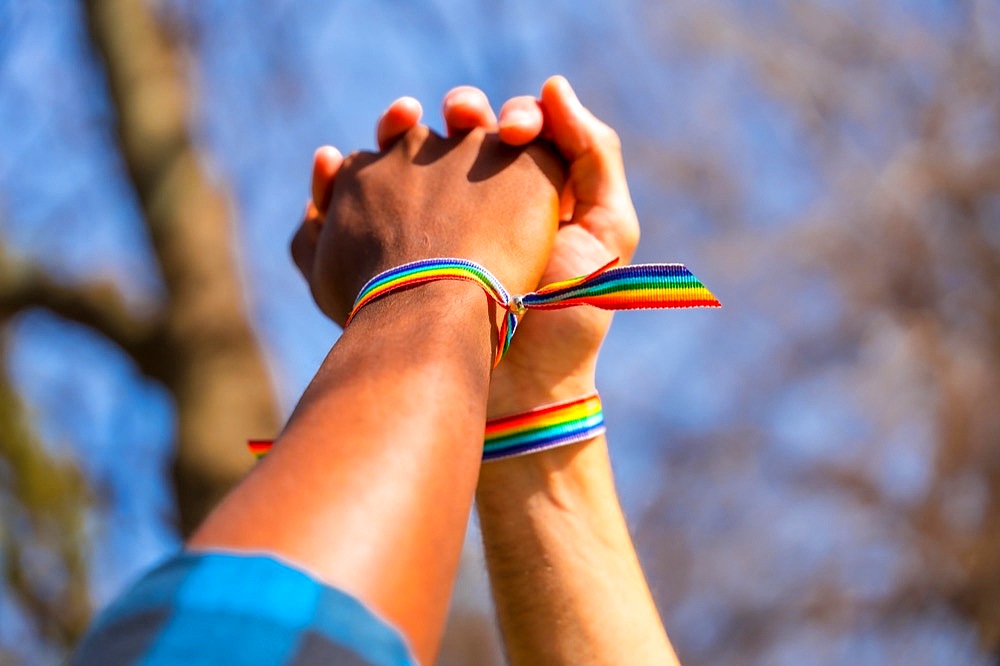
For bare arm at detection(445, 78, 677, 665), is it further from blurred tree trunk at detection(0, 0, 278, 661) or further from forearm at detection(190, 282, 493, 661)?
blurred tree trunk at detection(0, 0, 278, 661)

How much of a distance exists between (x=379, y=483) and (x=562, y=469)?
0.68 meters

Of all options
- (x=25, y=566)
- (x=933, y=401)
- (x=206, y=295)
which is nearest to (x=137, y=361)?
(x=206, y=295)

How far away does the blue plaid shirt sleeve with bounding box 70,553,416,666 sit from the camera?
0.49 meters

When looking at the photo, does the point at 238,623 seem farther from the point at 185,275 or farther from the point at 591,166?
the point at 185,275

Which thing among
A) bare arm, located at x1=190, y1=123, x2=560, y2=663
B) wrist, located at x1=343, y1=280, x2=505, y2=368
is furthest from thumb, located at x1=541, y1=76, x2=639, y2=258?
wrist, located at x1=343, y1=280, x2=505, y2=368

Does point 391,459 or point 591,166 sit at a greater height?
point 591,166

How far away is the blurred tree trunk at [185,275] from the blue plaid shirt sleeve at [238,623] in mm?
1592

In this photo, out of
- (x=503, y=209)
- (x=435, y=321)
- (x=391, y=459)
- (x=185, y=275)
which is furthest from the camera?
(x=185, y=275)

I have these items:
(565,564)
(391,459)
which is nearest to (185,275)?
(565,564)

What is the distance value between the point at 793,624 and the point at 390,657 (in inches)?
94.8

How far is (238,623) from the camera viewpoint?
497 mm

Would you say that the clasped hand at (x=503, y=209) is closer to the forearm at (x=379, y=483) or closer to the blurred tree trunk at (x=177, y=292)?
the forearm at (x=379, y=483)

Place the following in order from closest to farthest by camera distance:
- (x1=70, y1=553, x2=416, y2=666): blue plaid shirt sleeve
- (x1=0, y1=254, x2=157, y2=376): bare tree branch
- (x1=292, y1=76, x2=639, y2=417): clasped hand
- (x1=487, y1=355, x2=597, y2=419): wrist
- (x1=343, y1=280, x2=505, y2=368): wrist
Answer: (x1=70, y1=553, x2=416, y2=666): blue plaid shirt sleeve, (x1=343, y1=280, x2=505, y2=368): wrist, (x1=292, y1=76, x2=639, y2=417): clasped hand, (x1=487, y1=355, x2=597, y2=419): wrist, (x1=0, y1=254, x2=157, y2=376): bare tree branch

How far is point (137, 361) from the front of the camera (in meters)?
2.33
